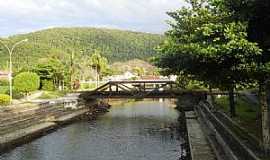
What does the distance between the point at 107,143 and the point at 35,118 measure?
1405 centimetres

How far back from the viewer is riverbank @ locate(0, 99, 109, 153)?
4191cm

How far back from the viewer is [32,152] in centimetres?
3803

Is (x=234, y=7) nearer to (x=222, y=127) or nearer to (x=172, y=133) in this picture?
(x=222, y=127)

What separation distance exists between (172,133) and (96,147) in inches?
521

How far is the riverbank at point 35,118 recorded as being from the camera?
41906 millimetres

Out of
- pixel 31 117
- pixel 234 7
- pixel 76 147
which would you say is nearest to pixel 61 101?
pixel 31 117

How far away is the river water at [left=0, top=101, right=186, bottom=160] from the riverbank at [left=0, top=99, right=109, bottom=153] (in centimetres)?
89

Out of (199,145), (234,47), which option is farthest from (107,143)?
(234,47)

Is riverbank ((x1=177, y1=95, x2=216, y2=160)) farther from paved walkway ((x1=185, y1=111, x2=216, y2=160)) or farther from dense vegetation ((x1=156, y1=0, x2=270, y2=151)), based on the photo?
dense vegetation ((x1=156, y1=0, x2=270, y2=151))

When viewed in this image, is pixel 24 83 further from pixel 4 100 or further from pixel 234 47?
pixel 234 47

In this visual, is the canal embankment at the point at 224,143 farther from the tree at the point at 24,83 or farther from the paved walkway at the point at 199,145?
the tree at the point at 24,83

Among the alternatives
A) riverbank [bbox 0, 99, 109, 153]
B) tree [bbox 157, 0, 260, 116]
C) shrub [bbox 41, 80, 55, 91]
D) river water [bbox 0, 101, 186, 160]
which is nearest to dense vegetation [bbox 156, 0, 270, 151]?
tree [bbox 157, 0, 260, 116]

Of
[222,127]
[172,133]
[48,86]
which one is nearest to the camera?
[222,127]

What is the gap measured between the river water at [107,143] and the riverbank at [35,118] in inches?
34.9
